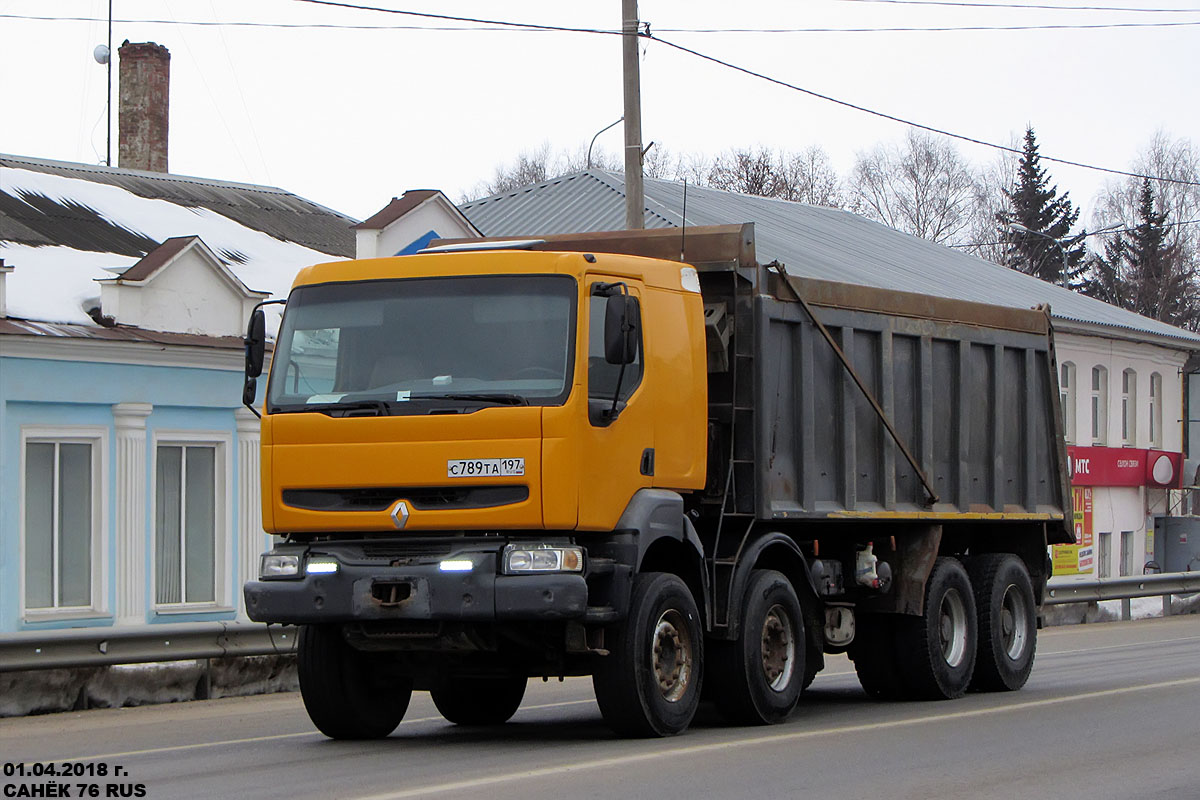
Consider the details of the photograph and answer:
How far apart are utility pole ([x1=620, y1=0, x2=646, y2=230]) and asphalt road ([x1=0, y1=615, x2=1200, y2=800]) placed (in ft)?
19.4

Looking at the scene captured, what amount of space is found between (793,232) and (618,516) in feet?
93.9

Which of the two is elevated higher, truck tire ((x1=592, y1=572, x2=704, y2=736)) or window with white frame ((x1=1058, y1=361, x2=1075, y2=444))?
window with white frame ((x1=1058, y1=361, x2=1075, y2=444))

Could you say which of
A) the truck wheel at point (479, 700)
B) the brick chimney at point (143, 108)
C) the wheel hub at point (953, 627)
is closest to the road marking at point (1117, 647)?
the wheel hub at point (953, 627)

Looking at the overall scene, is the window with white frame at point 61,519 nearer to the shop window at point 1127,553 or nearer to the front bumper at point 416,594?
the front bumper at point 416,594

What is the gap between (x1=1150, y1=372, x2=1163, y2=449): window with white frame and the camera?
44531mm

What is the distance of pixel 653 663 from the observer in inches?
427

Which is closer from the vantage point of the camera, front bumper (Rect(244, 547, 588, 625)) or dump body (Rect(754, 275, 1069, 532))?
front bumper (Rect(244, 547, 588, 625))

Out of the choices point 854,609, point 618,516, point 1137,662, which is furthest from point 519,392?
point 1137,662

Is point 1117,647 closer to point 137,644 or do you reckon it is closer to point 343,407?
point 137,644

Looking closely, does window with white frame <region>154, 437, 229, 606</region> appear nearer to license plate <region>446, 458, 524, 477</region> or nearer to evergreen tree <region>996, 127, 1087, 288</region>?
license plate <region>446, 458, 524, 477</region>

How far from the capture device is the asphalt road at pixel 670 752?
8859mm

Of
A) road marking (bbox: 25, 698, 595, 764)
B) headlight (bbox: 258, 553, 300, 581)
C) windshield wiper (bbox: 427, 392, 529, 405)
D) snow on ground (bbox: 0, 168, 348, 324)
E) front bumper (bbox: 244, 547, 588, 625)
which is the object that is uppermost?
snow on ground (bbox: 0, 168, 348, 324)

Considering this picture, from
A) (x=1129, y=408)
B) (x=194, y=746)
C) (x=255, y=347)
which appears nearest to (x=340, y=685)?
(x=194, y=746)

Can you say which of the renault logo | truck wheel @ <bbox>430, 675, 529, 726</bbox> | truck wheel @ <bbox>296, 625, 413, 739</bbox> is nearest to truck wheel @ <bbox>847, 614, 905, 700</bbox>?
truck wheel @ <bbox>430, 675, 529, 726</bbox>
